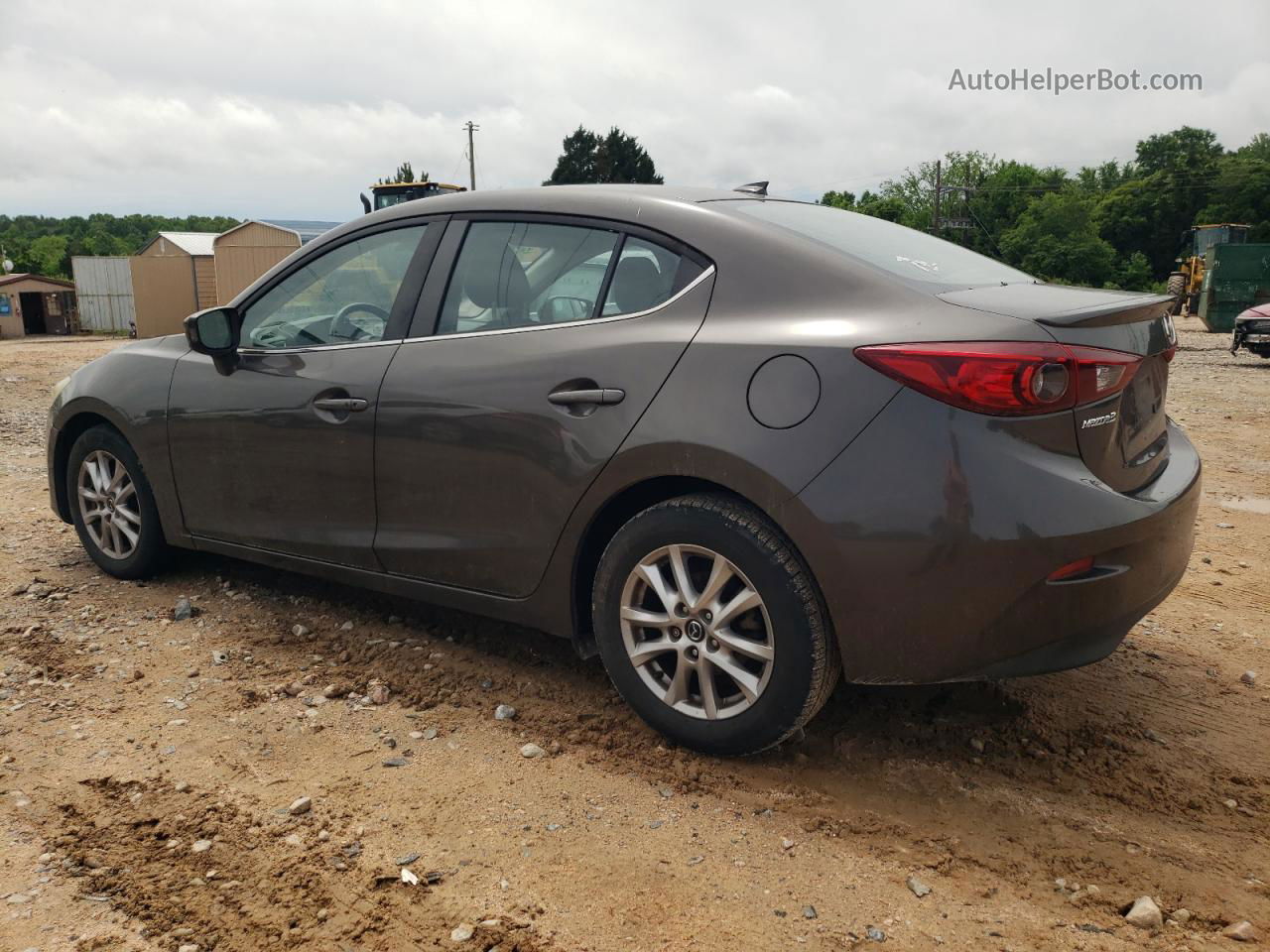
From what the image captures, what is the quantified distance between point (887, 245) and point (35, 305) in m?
48.9

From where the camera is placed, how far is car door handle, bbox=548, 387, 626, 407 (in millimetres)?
3072

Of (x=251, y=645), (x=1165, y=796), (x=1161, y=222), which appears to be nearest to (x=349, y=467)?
(x=251, y=645)

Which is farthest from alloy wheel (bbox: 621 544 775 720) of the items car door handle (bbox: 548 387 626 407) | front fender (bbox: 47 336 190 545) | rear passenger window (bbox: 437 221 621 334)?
front fender (bbox: 47 336 190 545)

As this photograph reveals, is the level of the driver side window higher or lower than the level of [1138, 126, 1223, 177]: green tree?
lower

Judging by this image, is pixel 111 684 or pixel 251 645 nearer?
pixel 111 684

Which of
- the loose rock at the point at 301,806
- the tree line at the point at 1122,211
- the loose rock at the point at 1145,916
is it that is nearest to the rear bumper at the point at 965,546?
the loose rock at the point at 1145,916

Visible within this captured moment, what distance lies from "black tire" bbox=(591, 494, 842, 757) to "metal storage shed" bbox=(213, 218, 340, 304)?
36.6 meters

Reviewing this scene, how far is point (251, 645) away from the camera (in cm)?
410

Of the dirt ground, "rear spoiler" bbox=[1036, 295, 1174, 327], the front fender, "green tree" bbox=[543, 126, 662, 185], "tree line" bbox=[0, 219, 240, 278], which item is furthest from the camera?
"tree line" bbox=[0, 219, 240, 278]

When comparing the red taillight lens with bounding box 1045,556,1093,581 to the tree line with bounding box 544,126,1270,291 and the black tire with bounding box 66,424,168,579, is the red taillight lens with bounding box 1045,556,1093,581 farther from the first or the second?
the tree line with bounding box 544,126,1270,291

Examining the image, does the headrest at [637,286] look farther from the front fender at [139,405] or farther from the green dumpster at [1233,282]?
the green dumpster at [1233,282]

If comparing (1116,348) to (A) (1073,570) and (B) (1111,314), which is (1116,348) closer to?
(B) (1111,314)

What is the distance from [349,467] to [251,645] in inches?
36.1

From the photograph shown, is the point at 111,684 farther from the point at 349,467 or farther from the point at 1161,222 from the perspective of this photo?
the point at 1161,222
